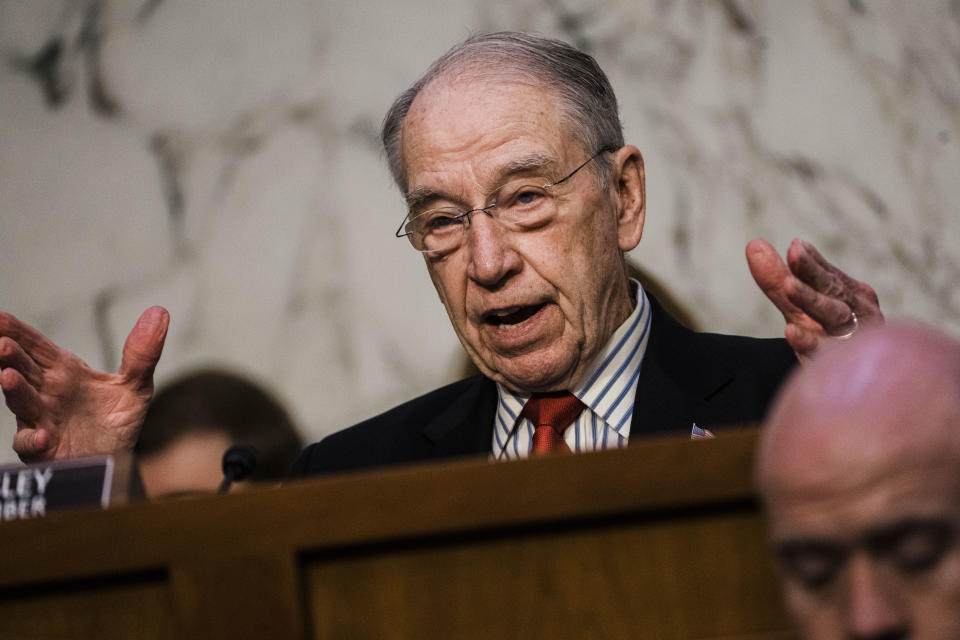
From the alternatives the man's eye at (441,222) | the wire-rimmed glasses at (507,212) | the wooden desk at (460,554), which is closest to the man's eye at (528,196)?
the wire-rimmed glasses at (507,212)

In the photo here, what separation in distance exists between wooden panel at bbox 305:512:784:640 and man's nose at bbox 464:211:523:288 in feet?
2.67

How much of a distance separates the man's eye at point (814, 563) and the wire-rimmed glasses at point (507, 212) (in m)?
1.09

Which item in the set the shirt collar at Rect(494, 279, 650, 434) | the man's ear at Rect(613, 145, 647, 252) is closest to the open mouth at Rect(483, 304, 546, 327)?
the shirt collar at Rect(494, 279, 650, 434)

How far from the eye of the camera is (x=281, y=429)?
9.07 feet

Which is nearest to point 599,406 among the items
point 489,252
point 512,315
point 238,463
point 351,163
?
point 512,315

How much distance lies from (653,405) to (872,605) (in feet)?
3.35

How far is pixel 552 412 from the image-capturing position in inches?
73.6

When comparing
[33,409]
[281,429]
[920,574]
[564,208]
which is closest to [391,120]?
[564,208]

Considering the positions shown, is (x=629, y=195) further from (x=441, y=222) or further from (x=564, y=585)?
(x=564, y=585)

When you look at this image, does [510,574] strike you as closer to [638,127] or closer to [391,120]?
[391,120]

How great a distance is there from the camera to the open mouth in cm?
186

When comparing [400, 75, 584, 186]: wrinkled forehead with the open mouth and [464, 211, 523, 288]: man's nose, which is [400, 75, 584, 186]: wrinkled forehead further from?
the open mouth

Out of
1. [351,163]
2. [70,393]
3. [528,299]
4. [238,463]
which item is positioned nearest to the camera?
[238,463]

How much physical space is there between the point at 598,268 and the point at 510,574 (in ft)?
3.05
